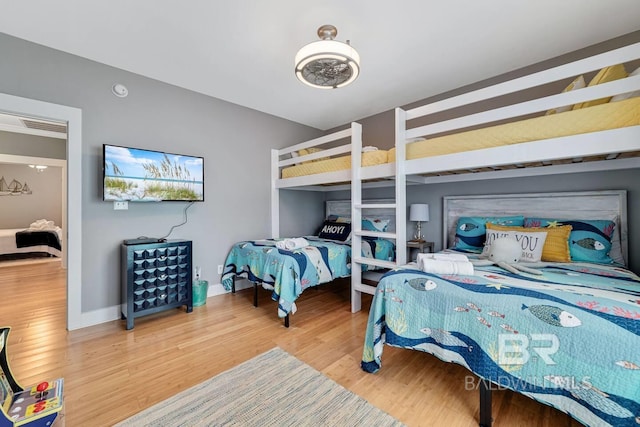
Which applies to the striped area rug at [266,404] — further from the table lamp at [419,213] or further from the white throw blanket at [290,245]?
the table lamp at [419,213]

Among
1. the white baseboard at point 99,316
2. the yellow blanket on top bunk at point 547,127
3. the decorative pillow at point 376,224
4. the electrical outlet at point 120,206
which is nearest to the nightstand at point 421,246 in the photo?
the decorative pillow at point 376,224

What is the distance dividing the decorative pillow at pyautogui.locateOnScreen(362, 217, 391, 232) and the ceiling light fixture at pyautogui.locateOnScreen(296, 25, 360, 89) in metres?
2.01

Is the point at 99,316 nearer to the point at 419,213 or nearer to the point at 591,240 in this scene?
the point at 419,213

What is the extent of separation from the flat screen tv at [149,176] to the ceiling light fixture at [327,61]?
1734 millimetres

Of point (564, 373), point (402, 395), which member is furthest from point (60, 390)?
point (564, 373)

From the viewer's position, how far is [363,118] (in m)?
4.08

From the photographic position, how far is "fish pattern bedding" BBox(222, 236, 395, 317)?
250 centimetres

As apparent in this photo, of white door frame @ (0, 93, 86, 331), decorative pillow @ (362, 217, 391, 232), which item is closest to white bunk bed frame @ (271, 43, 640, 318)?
decorative pillow @ (362, 217, 391, 232)

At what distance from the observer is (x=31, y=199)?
684 centimetres

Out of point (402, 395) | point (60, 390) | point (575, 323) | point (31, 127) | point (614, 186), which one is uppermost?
point (31, 127)

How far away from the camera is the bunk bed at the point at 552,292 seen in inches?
42.3

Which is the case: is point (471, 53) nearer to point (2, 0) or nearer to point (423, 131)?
point (423, 131)

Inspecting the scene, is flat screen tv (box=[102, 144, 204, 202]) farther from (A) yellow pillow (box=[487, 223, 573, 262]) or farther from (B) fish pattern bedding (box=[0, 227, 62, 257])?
(B) fish pattern bedding (box=[0, 227, 62, 257])

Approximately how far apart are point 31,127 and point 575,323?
612cm
